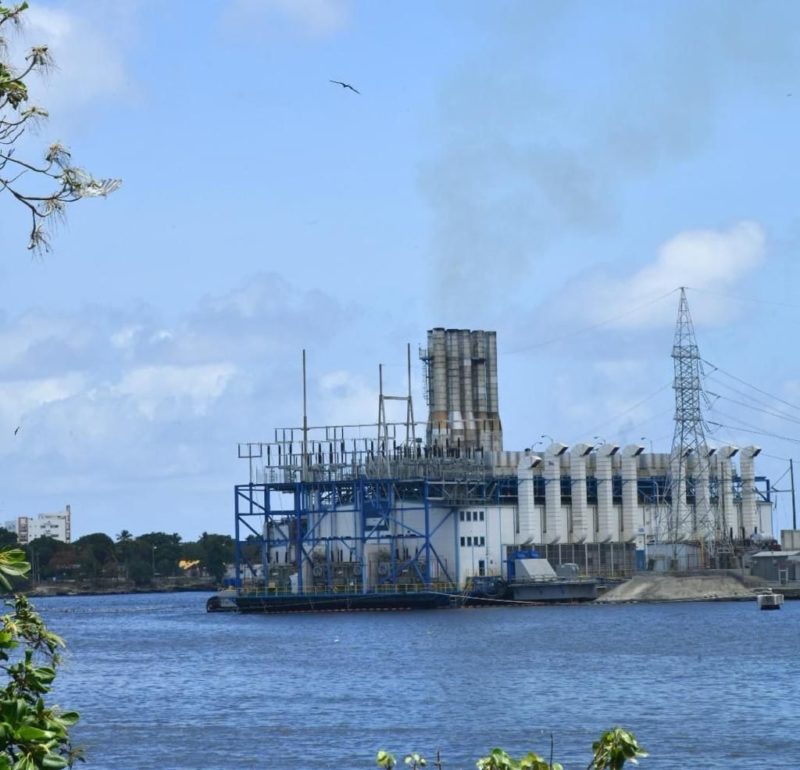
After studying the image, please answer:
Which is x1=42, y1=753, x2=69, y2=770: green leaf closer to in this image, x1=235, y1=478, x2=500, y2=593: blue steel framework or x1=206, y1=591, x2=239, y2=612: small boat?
x1=235, y1=478, x2=500, y2=593: blue steel framework

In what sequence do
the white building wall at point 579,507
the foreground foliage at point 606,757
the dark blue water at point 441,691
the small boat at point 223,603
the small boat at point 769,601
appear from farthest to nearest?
the small boat at point 223,603 → the white building wall at point 579,507 → the small boat at point 769,601 → the dark blue water at point 441,691 → the foreground foliage at point 606,757

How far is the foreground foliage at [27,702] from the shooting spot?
11.5m

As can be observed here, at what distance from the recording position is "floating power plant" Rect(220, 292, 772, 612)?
5123 inches

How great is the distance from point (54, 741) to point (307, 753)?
37.2 meters

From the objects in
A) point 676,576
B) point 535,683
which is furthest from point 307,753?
point 676,576

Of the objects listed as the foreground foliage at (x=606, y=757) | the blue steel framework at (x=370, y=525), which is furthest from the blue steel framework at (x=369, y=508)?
the foreground foliage at (x=606, y=757)

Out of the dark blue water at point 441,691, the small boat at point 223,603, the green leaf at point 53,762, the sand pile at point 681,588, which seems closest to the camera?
the green leaf at point 53,762

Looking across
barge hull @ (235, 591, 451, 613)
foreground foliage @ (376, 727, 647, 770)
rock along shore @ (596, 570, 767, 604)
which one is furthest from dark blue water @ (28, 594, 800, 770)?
rock along shore @ (596, 570, 767, 604)

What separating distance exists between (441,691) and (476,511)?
66.3 metres

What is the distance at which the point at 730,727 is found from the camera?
51.8 meters

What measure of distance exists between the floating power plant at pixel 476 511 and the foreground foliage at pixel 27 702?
114 m

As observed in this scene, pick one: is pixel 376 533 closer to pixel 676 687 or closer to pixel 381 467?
pixel 381 467

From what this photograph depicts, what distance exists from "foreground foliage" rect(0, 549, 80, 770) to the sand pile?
406 ft

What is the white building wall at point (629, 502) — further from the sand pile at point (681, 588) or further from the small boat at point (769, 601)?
the small boat at point (769, 601)
